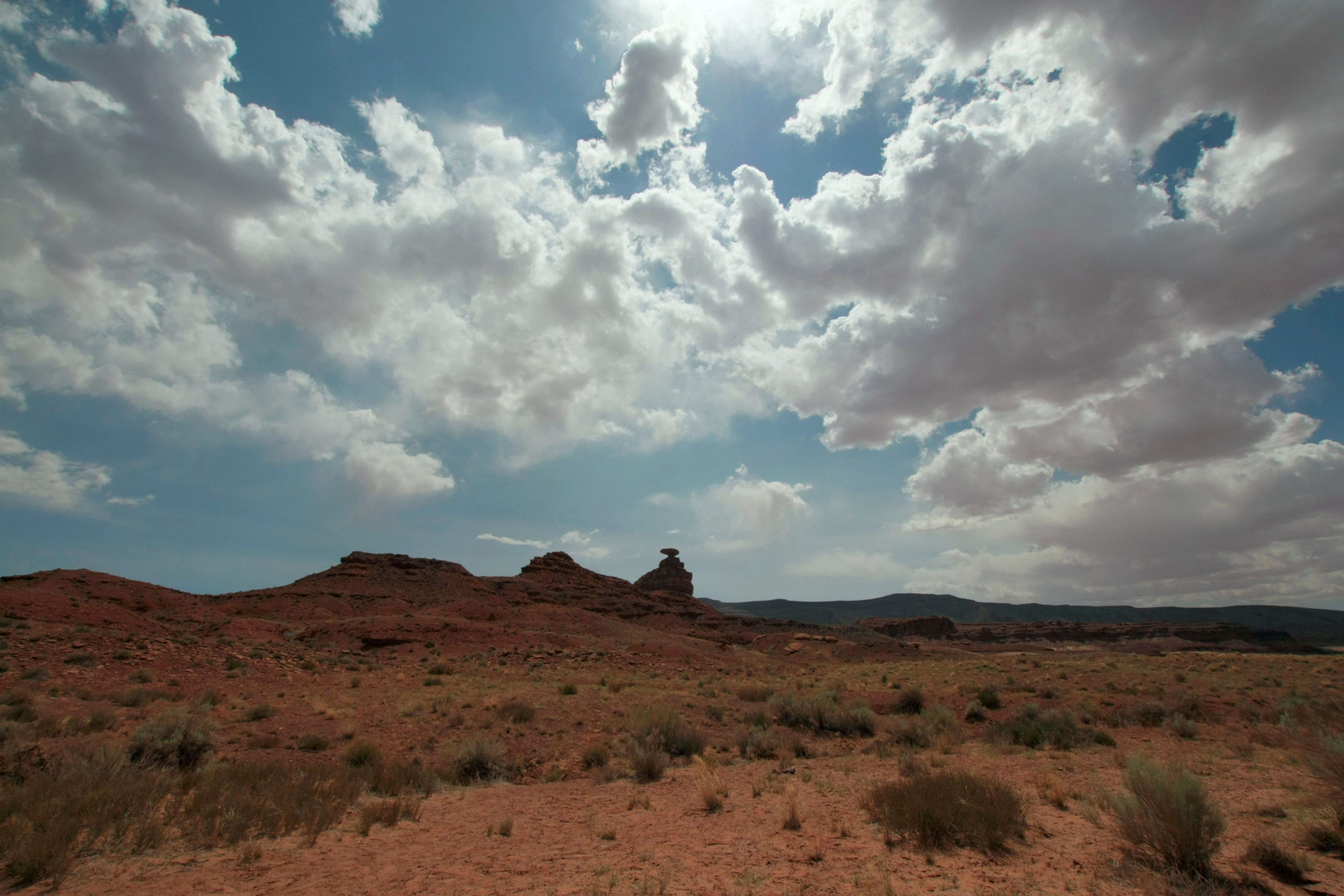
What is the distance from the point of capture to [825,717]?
57.1 feet

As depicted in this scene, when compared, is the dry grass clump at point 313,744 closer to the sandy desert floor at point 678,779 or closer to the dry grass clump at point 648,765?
the sandy desert floor at point 678,779

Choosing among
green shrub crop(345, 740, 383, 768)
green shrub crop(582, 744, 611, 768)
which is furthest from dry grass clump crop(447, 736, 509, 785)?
green shrub crop(582, 744, 611, 768)

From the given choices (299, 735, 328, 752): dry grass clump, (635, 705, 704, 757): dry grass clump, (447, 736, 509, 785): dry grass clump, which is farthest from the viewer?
(635, 705, 704, 757): dry grass clump

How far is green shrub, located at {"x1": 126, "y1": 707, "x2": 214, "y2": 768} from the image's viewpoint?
11180 millimetres

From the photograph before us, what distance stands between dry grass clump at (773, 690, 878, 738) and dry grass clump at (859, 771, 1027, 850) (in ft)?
27.1

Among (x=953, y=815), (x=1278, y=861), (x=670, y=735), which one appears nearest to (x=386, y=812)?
(x=670, y=735)

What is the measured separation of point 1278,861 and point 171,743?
17.1 metres

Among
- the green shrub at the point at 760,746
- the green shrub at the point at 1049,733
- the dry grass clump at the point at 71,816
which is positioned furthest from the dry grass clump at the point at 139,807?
the green shrub at the point at 1049,733

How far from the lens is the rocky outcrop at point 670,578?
114 m

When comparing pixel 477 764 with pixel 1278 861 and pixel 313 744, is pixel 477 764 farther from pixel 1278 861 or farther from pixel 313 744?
pixel 1278 861

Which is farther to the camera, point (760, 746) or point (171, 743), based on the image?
point (760, 746)

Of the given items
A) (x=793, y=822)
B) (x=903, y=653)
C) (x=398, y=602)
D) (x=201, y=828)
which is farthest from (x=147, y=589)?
(x=903, y=653)

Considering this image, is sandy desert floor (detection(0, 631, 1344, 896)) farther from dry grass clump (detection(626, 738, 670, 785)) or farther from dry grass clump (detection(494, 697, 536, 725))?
dry grass clump (detection(626, 738, 670, 785))

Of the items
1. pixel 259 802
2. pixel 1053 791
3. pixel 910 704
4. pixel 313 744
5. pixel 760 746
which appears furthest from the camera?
pixel 910 704
